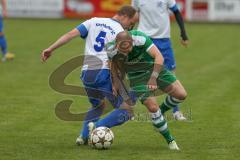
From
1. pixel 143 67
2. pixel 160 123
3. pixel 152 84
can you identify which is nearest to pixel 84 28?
pixel 143 67

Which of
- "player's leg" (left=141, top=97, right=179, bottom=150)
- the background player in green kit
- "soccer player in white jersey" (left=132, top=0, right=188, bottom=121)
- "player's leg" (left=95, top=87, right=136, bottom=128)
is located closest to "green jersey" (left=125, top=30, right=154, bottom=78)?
the background player in green kit

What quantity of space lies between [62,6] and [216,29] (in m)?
8.77

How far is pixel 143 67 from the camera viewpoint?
32.1 feet

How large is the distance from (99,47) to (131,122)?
2.51m

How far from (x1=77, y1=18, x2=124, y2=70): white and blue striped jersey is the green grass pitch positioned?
1250 mm

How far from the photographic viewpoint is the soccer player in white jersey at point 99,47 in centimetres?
945

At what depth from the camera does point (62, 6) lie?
3709 cm

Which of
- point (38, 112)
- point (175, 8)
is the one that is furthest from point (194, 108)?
point (38, 112)

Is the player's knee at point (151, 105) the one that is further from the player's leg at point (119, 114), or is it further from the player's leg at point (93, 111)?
the player's leg at point (93, 111)

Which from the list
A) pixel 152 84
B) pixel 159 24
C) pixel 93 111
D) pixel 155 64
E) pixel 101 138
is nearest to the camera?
pixel 152 84

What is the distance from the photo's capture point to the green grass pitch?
9312 millimetres

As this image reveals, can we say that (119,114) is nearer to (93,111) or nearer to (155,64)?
(93,111)

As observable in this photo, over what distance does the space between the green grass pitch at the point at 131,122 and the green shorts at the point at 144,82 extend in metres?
0.74

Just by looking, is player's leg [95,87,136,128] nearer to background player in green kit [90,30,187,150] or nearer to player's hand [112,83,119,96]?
background player in green kit [90,30,187,150]
